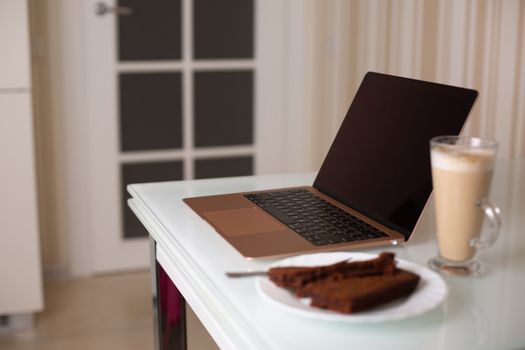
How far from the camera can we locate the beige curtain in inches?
98.2

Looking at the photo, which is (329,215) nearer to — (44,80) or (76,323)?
(76,323)

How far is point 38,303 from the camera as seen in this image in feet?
9.50

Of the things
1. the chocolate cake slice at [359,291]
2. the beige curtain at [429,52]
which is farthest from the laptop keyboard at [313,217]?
the beige curtain at [429,52]

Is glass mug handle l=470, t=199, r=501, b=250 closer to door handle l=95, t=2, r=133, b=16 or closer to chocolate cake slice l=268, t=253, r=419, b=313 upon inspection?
chocolate cake slice l=268, t=253, r=419, b=313

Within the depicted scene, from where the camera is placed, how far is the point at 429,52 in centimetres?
283

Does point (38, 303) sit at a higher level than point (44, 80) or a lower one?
lower

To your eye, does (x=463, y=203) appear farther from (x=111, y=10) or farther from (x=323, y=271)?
(x=111, y=10)

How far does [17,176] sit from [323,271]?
203 centimetres

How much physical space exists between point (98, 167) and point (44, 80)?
1.36 feet

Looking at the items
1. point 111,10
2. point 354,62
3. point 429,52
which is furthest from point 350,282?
point 111,10

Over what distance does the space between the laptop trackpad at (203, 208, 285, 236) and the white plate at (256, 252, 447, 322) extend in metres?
0.18

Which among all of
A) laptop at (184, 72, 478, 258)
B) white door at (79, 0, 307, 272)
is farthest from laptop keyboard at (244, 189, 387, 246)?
white door at (79, 0, 307, 272)

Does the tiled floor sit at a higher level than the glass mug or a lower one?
lower

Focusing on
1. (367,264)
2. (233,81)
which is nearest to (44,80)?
(233,81)
